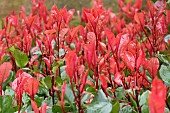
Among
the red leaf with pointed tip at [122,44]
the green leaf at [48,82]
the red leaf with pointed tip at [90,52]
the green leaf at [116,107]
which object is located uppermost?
the red leaf with pointed tip at [122,44]

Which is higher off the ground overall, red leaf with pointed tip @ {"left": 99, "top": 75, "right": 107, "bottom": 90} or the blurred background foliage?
the blurred background foliage

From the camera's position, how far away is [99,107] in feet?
2.86

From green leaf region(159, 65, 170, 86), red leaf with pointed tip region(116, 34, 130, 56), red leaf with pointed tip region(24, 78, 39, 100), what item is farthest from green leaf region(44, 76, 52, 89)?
green leaf region(159, 65, 170, 86)

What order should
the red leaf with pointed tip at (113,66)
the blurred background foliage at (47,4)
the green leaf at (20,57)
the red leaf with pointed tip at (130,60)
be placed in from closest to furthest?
the red leaf with pointed tip at (130,60), the red leaf with pointed tip at (113,66), the green leaf at (20,57), the blurred background foliage at (47,4)

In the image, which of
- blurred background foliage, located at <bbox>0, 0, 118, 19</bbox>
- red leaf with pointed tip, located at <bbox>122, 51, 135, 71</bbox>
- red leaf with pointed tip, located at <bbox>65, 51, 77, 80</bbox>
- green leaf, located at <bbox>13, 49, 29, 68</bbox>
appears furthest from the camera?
blurred background foliage, located at <bbox>0, 0, 118, 19</bbox>

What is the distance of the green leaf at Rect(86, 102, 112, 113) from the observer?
0.84 metres

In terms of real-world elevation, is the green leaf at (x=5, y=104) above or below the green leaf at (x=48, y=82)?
below

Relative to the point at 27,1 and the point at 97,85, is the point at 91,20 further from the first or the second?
the point at 27,1

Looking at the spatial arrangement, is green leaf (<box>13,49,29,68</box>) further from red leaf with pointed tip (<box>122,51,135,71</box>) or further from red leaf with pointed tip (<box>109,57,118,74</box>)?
red leaf with pointed tip (<box>122,51,135,71</box>)

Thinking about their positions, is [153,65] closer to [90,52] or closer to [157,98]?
[90,52]

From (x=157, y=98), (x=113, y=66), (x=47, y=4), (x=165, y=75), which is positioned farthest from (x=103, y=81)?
(x=47, y=4)

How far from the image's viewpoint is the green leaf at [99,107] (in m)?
0.84

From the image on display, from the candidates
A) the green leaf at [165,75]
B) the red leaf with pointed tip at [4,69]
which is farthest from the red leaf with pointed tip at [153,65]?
the red leaf with pointed tip at [4,69]

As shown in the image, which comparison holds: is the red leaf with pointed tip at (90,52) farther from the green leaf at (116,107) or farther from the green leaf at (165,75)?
the green leaf at (165,75)
